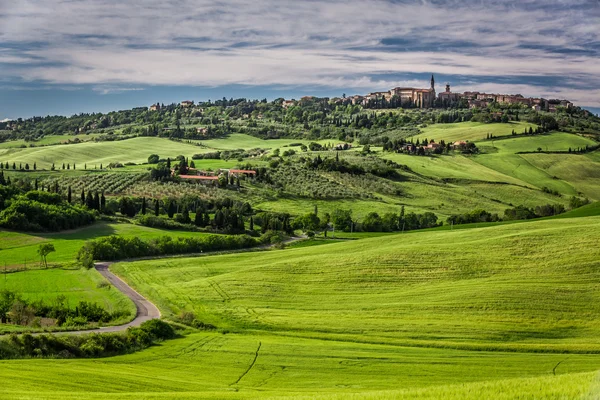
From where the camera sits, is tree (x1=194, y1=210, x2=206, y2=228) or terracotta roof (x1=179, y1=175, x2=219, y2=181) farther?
terracotta roof (x1=179, y1=175, x2=219, y2=181)

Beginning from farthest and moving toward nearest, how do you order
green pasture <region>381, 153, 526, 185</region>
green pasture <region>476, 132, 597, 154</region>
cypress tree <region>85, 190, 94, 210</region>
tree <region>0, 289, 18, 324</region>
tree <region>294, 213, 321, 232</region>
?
green pasture <region>476, 132, 597, 154</region>
green pasture <region>381, 153, 526, 185</region>
cypress tree <region>85, 190, 94, 210</region>
tree <region>294, 213, 321, 232</region>
tree <region>0, 289, 18, 324</region>

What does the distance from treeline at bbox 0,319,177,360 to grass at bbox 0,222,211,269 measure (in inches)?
1412

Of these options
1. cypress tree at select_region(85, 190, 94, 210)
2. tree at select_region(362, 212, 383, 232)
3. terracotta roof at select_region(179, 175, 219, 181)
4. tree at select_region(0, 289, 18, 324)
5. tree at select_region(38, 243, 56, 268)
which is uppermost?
terracotta roof at select_region(179, 175, 219, 181)

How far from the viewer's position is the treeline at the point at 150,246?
75625 millimetres

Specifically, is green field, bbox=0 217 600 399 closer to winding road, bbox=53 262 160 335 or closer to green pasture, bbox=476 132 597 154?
winding road, bbox=53 262 160 335

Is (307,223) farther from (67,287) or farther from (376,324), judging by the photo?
(376,324)

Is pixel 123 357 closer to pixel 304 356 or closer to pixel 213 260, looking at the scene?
pixel 304 356

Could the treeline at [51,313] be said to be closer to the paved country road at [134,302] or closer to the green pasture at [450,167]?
the paved country road at [134,302]

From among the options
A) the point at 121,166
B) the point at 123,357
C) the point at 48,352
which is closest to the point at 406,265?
the point at 123,357

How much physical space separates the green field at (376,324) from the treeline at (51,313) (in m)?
5.31

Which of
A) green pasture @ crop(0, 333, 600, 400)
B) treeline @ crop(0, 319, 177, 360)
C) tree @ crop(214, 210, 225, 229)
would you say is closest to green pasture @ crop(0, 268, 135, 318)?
treeline @ crop(0, 319, 177, 360)

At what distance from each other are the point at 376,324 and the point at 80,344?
19.4 metres

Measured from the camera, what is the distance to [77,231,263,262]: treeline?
75.6 metres

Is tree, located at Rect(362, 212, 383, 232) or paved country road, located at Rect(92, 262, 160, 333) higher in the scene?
paved country road, located at Rect(92, 262, 160, 333)
